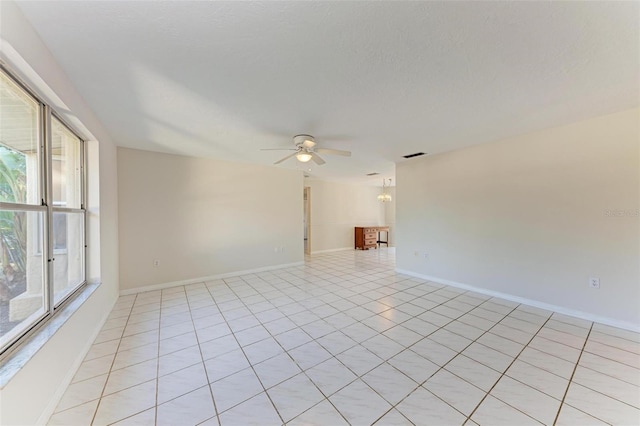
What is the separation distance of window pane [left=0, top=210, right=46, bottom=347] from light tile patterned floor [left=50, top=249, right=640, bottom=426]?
0.65 m

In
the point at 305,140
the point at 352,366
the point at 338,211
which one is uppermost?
the point at 305,140

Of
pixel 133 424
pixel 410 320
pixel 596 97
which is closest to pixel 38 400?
pixel 133 424

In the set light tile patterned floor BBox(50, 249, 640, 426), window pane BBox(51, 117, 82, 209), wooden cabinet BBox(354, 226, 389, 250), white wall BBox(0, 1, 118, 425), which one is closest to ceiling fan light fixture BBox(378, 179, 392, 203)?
wooden cabinet BBox(354, 226, 389, 250)

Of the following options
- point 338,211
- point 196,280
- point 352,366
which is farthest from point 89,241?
point 338,211

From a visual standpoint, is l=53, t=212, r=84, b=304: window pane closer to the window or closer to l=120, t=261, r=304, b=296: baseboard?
the window

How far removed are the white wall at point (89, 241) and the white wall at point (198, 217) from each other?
0.69 meters

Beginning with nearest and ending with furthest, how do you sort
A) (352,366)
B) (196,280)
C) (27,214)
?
1. (27,214)
2. (352,366)
3. (196,280)

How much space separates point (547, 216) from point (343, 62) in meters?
3.42

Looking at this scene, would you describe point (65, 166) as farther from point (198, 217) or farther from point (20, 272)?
point (198, 217)

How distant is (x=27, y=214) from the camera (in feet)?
5.14

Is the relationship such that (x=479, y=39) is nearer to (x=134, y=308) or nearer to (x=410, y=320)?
(x=410, y=320)

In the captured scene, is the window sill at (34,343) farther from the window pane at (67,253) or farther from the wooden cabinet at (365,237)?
the wooden cabinet at (365,237)

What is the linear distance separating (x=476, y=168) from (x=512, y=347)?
2.65 metres

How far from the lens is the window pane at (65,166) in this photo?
79.6 inches
